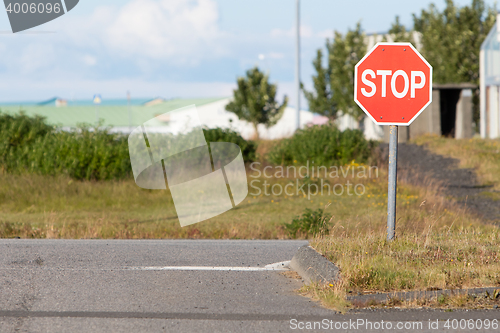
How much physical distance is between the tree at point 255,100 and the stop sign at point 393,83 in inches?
1397

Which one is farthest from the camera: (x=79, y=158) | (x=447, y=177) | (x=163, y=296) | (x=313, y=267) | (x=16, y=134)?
(x=16, y=134)

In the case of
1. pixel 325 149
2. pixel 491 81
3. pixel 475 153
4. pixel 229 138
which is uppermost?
pixel 491 81

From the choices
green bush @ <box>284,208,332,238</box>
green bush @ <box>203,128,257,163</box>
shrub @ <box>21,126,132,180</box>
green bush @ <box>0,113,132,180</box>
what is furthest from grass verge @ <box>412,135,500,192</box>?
green bush @ <box>0,113,132,180</box>

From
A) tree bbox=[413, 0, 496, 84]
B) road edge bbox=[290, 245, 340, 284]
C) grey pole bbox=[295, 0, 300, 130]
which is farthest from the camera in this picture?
tree bbox=[413, 0, 496, 84]

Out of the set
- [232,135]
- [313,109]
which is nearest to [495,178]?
[232,135]

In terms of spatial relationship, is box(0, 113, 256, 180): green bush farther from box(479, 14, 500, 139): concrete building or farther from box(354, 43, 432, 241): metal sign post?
box(479, 14, 500, 139): concrete building

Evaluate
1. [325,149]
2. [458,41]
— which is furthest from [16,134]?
[458,41]

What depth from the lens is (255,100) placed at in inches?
1654

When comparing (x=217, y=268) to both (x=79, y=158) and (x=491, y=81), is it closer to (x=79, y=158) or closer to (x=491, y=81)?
(x=79, y=158)

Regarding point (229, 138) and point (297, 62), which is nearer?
point (229, 138)

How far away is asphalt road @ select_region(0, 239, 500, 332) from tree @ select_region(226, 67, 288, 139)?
3517cm

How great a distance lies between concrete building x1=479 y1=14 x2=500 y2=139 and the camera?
1156 inches

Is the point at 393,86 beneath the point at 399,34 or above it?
beneath

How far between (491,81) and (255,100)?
700 inches
